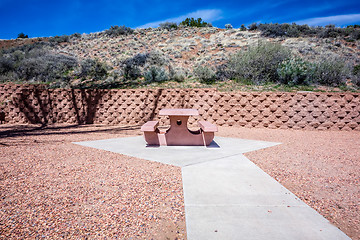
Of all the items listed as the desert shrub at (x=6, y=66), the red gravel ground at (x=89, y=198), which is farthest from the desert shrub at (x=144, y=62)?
the red gravel ground at (x=89, y=198)

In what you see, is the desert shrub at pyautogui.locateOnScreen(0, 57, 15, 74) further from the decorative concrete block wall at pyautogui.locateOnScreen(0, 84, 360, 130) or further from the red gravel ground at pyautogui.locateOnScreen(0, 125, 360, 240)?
the red gravel ground at pyautogui.locateOnScreen(0, 125, 360, 240)

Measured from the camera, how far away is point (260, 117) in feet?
33.3

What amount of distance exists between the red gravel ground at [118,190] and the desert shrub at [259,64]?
348 inches

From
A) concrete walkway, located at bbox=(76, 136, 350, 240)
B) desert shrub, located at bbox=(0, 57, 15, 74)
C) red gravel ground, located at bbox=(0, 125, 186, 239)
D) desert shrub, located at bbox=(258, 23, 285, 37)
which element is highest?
desert shrub, located at bbox=(258, 23, 285, 37)

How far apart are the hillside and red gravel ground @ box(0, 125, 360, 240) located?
8.96 meters

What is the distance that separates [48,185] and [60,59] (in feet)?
64.3

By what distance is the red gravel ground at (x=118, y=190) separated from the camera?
248 centimetres

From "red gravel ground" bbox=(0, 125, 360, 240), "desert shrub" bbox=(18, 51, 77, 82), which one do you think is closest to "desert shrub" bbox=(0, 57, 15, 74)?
"desert shrub" bbox=(18, 51, 77, 82)

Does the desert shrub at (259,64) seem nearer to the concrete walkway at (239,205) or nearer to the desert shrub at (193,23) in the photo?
the concrete walkway at (239,205)

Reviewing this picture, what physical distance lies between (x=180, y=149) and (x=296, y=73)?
10.1m

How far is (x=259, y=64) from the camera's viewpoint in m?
14.7

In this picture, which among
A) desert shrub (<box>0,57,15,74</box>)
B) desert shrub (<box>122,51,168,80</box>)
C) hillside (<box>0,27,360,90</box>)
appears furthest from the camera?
desert shrub (<box>0,57,15,74</box>)

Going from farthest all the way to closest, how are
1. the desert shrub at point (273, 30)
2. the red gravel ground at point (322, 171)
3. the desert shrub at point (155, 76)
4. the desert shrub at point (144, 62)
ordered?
the desert shrub at point (273, 30) → the desert shrub at point (144, 62) → the desert shrub at point (155, 76) → the red gravel ground at point (322, 171)

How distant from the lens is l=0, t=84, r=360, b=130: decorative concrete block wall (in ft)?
32.9
